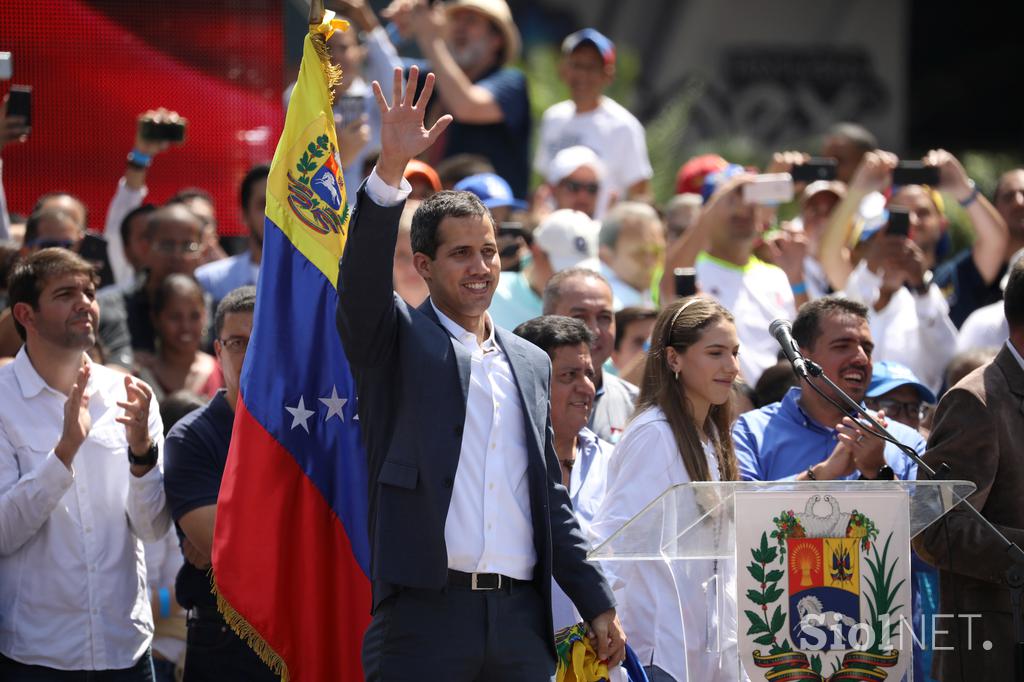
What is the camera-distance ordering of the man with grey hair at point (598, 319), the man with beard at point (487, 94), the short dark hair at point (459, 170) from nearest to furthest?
1. the man with grey hair at point (598, 319)
2. the short dark hair at point (459, 170)
3. the man with beard at point (487, 94)

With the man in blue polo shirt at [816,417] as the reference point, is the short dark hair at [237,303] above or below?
above

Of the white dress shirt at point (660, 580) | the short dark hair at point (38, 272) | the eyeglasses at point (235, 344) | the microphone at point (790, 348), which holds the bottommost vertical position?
the white dress shirt at point (660, 580)

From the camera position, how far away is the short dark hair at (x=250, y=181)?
887 centimetres

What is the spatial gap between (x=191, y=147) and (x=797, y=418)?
16.3 feet

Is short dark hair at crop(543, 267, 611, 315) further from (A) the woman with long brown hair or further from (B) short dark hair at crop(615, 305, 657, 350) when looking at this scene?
(A) the woman with long brown hair

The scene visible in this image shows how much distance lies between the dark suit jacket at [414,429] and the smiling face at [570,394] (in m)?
1.01

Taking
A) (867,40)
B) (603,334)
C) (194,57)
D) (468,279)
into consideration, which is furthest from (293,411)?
(867,40)

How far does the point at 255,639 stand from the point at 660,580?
1.45m

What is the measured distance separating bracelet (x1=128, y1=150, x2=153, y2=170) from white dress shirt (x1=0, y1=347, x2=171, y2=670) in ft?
10.2

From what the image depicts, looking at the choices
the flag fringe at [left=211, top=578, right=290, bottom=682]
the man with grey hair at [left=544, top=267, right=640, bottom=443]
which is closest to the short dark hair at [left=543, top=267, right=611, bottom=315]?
the man with grey hair at [left=544, top=267, right=640, bottom=443]

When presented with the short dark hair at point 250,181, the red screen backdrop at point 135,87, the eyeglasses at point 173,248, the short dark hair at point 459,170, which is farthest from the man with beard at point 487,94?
the eyeglasses at point 173,248

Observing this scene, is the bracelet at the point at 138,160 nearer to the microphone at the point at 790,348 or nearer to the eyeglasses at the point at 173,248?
the eyeglasses at the point at 173,248

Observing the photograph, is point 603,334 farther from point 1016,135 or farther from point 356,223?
point 1016,135

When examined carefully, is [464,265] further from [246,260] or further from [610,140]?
[610,140]
